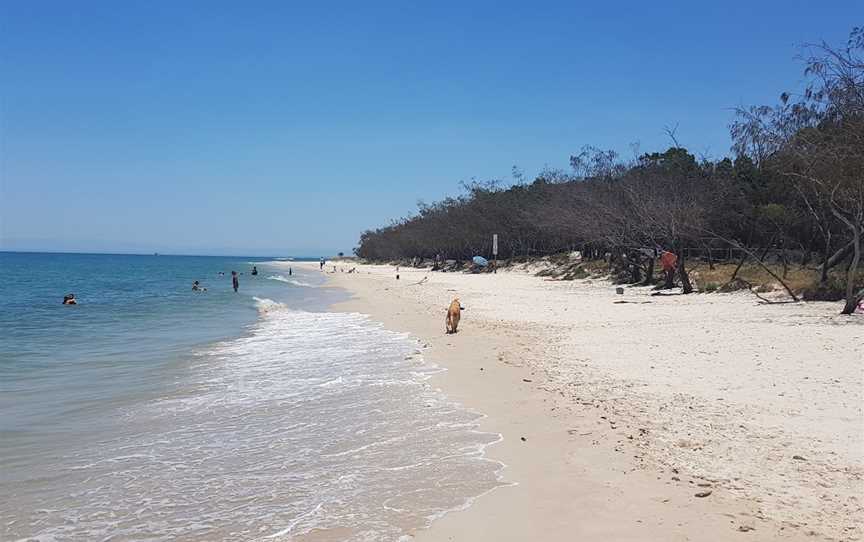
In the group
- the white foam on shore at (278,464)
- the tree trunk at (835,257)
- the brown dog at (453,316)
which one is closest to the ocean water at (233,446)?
the white foam on shore at (278,464)

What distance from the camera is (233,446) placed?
21.5 ft

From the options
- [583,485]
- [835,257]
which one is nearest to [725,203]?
[835,257]

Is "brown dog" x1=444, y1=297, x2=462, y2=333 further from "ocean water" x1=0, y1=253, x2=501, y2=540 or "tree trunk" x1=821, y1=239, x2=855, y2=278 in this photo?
"tree trunk" x1=821, y1=239, x2=855, y2=278

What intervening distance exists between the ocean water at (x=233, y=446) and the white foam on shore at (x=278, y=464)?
0.06 feet

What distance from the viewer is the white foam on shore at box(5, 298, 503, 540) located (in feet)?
15.0

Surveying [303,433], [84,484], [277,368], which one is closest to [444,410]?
[303,433]

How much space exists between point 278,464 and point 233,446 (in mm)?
909

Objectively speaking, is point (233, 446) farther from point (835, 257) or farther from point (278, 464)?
point (835, 257)

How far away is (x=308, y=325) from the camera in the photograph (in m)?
19.3

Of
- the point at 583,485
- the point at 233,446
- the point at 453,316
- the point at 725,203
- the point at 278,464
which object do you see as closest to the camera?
the point at 583,485

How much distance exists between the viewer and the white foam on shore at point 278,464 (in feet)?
15.0

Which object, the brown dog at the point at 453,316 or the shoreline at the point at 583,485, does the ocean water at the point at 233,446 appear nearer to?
the shoreline at the point at 583,485

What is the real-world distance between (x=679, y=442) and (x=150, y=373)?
9279 millimetres

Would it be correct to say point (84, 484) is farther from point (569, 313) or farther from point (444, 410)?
point (569, 313)
